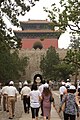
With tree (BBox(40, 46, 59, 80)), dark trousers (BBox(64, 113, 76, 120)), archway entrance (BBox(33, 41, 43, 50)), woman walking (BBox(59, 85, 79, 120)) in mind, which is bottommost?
dark trousers (BBox(64, 113, 76, 120))

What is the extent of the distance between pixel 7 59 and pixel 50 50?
685 inches

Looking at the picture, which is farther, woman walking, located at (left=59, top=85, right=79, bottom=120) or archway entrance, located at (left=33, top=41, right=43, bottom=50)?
archway entrance, located at (left=33, top=41, right=43, bottom=50)

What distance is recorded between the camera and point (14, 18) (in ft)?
82.9

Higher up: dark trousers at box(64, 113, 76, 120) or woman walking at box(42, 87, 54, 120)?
woman walking at box(42, 87, 54, 120)

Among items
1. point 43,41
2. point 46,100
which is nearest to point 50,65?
point 43,41

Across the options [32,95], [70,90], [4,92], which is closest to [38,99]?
[32,95]

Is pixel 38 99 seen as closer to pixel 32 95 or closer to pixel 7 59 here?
pixel 32 95

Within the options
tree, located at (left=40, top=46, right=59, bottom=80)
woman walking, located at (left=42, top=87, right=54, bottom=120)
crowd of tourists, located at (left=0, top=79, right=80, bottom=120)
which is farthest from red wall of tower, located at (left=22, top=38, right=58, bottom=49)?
woman walking, located at (left=42, top=87, right=54, bottom=120)

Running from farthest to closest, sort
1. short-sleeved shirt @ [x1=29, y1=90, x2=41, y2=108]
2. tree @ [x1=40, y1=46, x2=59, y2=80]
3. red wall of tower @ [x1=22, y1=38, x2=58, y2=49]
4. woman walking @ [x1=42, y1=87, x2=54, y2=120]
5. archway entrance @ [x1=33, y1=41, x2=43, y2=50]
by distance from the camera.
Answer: archway entrance @ [x1=33, y1=41, x2=43, y2=50], red wall of tower @ [x1=22, y1=38, x2=58, y2=49], tree @ [x1=40, y1=46, x2=59, y2=80], short-sleeved shirt @ [x1=29, y1=90, x2=41, y2=108], woman walking @ [x1=42, y1=87, x2=54, y2=120]

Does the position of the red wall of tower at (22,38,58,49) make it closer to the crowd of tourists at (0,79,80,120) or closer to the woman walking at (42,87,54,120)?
the crowd of tourists at (0,79,80,120)

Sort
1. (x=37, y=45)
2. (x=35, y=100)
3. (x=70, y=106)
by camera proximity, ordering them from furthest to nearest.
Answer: (x=37, y=45)
(x=35, y=100)
(x=70, y=106)

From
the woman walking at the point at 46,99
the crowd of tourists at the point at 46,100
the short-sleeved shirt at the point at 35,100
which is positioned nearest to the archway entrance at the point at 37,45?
the crowd of tourists at the point at 46,100

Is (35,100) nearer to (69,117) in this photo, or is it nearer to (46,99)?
(46,99)

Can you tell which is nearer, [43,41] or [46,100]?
[46,100]
